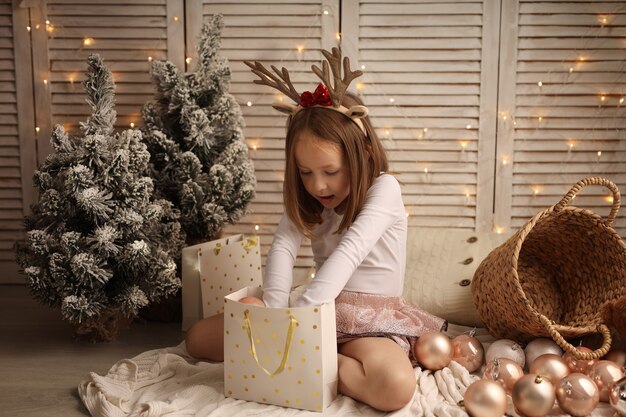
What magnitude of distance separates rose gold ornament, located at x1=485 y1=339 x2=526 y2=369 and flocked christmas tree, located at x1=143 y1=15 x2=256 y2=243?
99 cm

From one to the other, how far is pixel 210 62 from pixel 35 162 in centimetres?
88

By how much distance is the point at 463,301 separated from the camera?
1.94 m

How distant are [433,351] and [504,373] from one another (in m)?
0.19

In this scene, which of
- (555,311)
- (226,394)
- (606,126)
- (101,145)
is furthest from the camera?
(606,126)

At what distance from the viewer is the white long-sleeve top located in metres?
1.45

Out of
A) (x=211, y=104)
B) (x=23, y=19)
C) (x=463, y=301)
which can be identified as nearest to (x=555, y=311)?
(x=463, y=301)

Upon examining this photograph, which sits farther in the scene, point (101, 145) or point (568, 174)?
point (568, 174)

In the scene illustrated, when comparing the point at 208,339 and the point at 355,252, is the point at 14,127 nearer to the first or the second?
the point at 208,339

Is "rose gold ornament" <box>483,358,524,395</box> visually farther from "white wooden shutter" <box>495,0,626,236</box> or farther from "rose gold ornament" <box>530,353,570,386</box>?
"white wooden shutter" <box>495,0,626,236</box>

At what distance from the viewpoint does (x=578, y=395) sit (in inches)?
50.9

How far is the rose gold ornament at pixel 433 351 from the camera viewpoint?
152 cm

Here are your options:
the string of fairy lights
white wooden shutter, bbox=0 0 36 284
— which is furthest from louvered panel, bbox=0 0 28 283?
the string of fairy lights

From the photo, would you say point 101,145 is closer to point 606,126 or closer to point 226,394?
point 226,394

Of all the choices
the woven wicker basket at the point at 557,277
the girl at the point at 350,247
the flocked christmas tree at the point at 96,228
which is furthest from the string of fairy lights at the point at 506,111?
the girl at the point at 350,247
